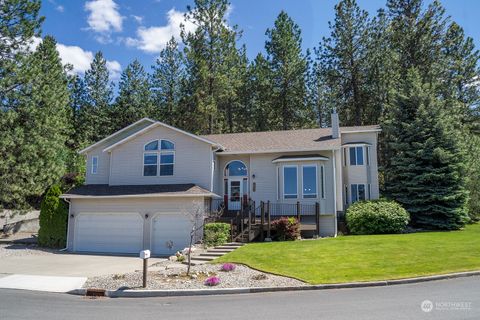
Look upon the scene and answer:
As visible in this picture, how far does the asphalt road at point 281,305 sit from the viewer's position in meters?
7.94

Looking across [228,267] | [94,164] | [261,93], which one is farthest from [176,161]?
[261,93]

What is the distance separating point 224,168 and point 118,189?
6.53 metres

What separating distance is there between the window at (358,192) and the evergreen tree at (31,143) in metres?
21.7

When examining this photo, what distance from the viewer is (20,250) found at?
20.7m

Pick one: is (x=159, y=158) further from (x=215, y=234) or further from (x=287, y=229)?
(x=287, y=229)

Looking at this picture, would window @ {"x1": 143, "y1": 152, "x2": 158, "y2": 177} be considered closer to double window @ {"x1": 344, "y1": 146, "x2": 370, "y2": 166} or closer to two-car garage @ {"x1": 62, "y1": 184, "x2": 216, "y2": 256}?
two-car garage @ {"x1": 62, "y1": 184, "x2": 216, "y2": 256}

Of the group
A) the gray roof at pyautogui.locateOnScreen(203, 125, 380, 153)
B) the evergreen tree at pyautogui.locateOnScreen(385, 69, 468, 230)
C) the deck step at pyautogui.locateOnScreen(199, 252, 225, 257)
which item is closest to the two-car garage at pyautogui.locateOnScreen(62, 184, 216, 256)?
the deck step at pyautogui.locateOnScreen(199, 252, 225, 257)

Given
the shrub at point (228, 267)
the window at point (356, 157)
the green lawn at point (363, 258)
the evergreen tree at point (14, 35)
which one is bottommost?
the shrub at point (228, 267)

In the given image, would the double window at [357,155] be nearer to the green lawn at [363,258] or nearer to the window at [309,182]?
the window at [309,182]

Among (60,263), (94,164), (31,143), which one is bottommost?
(60,263)

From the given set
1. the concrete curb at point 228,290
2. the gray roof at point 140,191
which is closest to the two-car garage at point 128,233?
the gray roof at point 140,191

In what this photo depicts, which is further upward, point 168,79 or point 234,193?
point 168,79

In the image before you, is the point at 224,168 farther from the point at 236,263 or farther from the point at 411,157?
the point at 411,157

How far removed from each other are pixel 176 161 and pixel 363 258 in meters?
12.6
